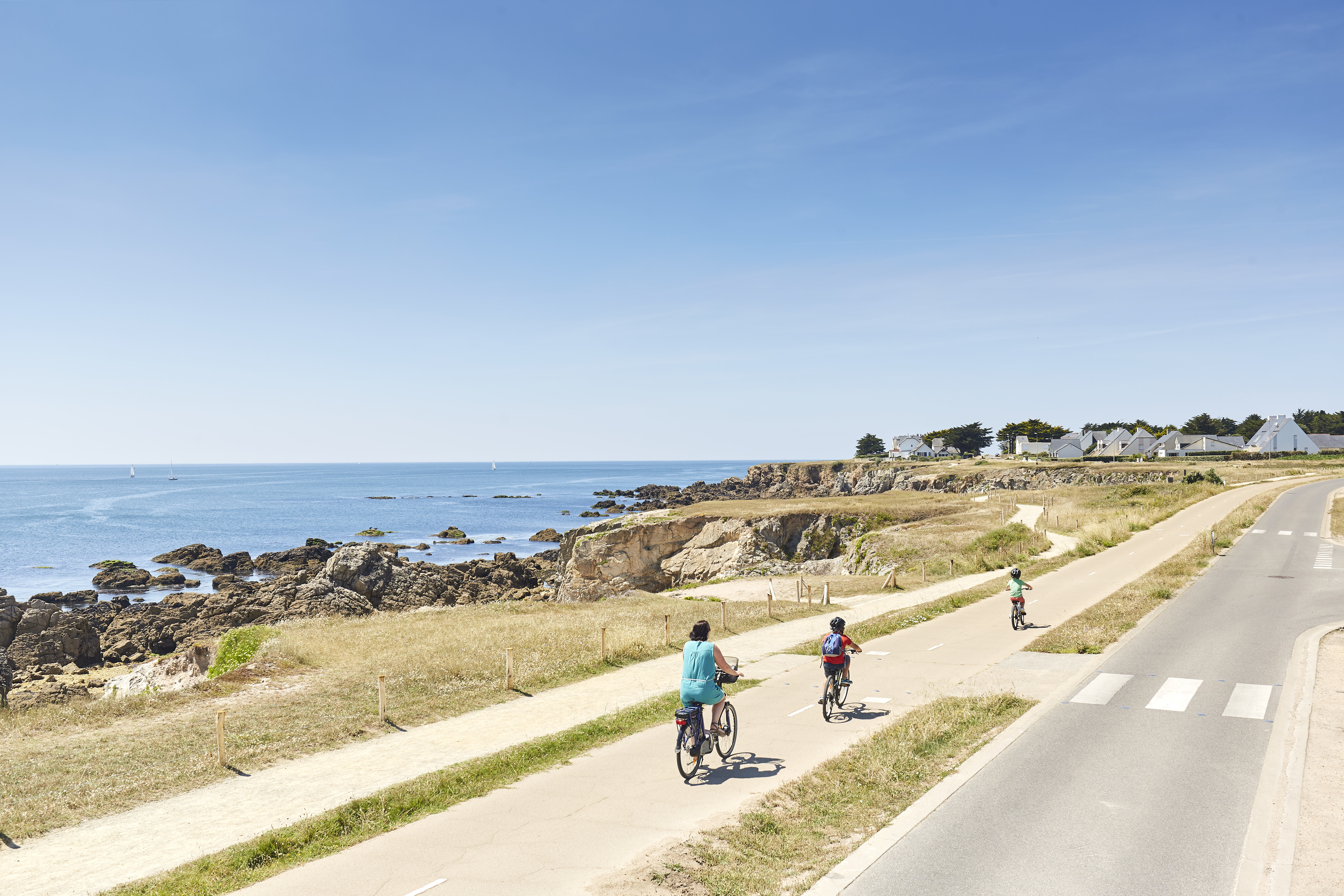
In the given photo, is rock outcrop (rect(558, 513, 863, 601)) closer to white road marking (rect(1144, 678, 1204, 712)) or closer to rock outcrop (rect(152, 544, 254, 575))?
rock outcrop (rect(152, 544, 254, 575))

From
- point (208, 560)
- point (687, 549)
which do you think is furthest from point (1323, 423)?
point (208, 560)

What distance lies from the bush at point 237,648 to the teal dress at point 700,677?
50.0 ft

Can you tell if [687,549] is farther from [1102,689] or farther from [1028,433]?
[1028,433]

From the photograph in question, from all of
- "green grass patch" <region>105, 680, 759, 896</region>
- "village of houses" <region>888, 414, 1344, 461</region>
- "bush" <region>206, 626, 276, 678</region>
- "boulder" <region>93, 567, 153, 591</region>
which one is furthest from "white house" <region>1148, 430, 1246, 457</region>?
"green grass patch" <region>105, 680, 759, 896</region>

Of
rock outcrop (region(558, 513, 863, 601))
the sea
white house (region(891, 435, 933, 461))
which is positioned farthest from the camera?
white house (region(891, 435, 933, 461))

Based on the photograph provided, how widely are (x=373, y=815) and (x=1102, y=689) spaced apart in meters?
13.4

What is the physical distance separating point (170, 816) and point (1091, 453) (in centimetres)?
16424

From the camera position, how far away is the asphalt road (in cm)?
772

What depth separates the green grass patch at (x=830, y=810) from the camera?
773cm

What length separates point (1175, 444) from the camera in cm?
13562

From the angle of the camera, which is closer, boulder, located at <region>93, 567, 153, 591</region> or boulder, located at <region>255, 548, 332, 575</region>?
boulder, located at <region>93, 567, 153, 591</region>

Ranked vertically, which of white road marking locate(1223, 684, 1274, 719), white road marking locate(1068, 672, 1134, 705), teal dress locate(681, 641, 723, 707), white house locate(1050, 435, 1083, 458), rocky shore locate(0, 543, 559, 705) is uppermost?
white house locate(1050, 435, 1083, 458)

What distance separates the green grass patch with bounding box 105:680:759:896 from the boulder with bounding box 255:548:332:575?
62.0 metres

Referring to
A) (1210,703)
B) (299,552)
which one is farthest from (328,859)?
(299,552)
